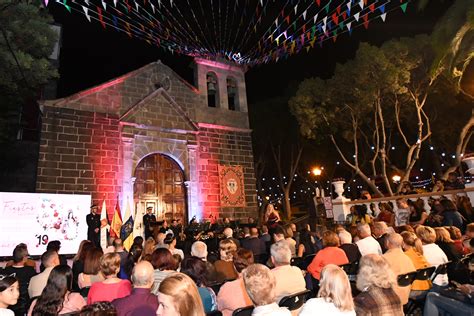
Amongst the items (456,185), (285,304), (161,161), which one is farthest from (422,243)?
(161,161)

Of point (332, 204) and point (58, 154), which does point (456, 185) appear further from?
point (58, 154)

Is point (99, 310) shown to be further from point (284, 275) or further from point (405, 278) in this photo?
point (405, 278)

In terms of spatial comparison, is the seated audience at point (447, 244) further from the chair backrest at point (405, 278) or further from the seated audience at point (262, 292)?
the seated audience at point (262, 292)

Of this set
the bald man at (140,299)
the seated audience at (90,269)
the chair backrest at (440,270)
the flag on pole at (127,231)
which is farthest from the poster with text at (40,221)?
the chair backrest at (440,270)

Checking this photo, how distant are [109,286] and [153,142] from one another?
1032 centimetres

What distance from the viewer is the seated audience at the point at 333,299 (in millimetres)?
2559

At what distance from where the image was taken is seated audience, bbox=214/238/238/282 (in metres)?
4.86

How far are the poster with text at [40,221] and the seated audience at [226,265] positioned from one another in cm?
642

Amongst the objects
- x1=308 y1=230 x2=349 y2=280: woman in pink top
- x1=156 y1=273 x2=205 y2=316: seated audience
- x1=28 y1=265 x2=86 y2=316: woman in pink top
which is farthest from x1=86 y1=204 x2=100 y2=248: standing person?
x1=156 y1=273 x2=205 y2=316: seated audience

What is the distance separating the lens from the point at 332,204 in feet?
40.9

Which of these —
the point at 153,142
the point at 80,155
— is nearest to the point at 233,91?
the point at 153,142

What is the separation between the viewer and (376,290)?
292 centimetres

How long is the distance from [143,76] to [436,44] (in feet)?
35.7

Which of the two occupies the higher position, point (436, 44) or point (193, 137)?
point (436, 44)
